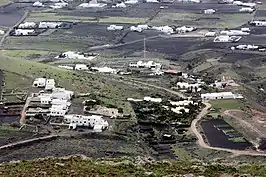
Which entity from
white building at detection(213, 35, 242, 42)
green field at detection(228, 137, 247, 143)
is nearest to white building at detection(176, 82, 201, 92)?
green field at detection(228, 137, 247, 143)

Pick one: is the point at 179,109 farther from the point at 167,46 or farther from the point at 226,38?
the point at 226,38

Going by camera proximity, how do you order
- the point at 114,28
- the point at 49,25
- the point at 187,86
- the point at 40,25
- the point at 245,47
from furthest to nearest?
the point at 40,25, the point at 49,25, the point at 114,28, the point at 245,47, the point at 187,86

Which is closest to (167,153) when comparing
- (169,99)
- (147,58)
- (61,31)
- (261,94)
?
(169,99)

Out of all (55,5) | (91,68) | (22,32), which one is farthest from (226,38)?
(55,5)

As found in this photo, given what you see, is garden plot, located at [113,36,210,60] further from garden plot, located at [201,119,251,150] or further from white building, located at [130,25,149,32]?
garden plot, located at [201,119,251,150]

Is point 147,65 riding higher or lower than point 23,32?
lower

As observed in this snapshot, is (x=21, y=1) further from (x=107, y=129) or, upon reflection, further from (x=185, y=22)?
(x=107, y=129)
